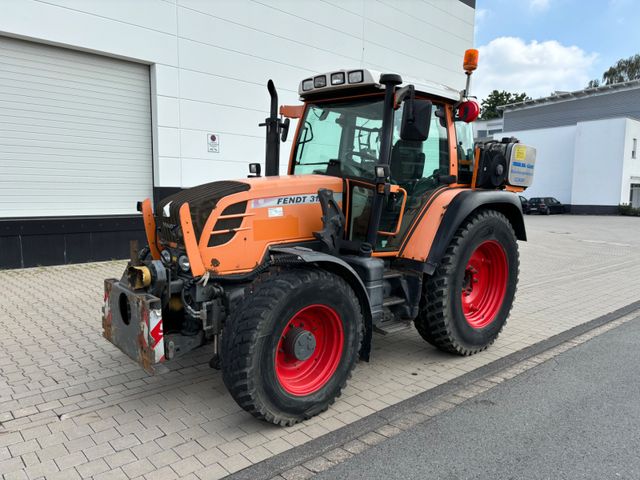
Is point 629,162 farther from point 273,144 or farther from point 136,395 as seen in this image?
point 136,395

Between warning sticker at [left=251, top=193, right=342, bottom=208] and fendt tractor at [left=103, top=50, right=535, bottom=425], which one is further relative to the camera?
warning sticker at [left=251, top=193, right=342, bottom=208]

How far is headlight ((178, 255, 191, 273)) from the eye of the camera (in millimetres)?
3539

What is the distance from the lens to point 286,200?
383cm

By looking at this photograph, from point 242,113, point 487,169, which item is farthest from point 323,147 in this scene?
point 242,113

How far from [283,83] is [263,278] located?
31.2ft

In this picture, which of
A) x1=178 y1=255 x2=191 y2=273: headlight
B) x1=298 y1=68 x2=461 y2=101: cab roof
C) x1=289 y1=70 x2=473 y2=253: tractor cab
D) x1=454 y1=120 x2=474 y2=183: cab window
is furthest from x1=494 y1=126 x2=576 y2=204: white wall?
x1=178 y1=255 x2=191 y2=273: headlight

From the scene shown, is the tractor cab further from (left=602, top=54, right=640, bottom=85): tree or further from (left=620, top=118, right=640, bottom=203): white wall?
(left=602, top=54, right=640, bottom=85): tree

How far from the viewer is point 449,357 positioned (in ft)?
15.7

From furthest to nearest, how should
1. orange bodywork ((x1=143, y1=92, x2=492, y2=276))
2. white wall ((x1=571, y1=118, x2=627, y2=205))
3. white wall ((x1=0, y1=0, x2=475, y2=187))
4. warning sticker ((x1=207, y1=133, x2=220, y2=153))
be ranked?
white wall ((x1=571, y1=118, x2=627, y2=205)) → warning sticker ((x1=207, y1=133, x2=220, y2=153)) → white wall ((x1=0, y1=0, x2=475, y2=187)) → orange bodywork ((x1=143, y1=92, x2=492, y2=276))

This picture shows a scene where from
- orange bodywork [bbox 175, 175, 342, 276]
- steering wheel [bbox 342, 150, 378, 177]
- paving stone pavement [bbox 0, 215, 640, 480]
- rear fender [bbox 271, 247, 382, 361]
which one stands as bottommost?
paving stone pavement [bbox 0, 215, 640, 480]

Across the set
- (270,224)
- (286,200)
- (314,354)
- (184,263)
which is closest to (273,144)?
(286,200)

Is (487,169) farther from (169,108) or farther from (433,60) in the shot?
(433,60)

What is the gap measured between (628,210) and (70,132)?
3478cm

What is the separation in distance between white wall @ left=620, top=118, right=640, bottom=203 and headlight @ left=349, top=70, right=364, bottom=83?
35556mm
